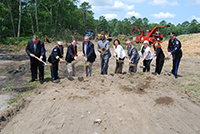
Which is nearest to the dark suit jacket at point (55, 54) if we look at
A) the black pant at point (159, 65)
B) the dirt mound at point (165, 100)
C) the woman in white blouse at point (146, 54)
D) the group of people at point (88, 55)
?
the group of people at point (88, 55)

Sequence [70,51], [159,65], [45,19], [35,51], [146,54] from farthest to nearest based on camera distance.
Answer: [45,19]
[159,65]
[146,54]
[70,51]
[35,51]

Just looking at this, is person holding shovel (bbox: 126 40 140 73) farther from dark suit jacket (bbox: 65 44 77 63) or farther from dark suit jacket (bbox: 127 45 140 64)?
dark suit jacket (bbox: 65 44 77 63)

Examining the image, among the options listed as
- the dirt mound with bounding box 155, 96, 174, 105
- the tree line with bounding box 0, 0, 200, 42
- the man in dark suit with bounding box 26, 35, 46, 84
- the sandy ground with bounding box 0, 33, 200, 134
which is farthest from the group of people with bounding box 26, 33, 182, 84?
the tree line with bounding box 0, 0, 200, 42

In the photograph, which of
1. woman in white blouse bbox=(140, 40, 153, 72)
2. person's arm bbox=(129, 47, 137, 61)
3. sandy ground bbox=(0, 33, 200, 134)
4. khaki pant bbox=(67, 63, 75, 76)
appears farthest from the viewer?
person's arm bbox=(129, 47, 137, 61)

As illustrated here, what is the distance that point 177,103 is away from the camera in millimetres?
3787

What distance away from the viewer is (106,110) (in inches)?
130

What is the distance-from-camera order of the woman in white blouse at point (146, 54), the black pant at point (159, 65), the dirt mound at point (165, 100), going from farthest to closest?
the black pant at point (159, 65)
the woman in white blouse at point (146, 54)
the dirt mound at point (165, 100)

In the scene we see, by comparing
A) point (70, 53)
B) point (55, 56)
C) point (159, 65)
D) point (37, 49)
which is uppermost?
point (37, 49)

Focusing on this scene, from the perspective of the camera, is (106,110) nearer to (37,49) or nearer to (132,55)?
(132,55)

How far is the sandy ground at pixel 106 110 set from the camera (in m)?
2.76

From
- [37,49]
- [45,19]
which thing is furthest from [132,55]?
[45,19]

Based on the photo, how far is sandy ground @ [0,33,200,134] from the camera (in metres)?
2.76

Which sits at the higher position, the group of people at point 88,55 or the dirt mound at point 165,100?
the group of people at point 88,55

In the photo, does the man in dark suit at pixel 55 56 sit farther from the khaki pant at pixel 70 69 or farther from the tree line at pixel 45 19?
the tree line at pixel 45 19
